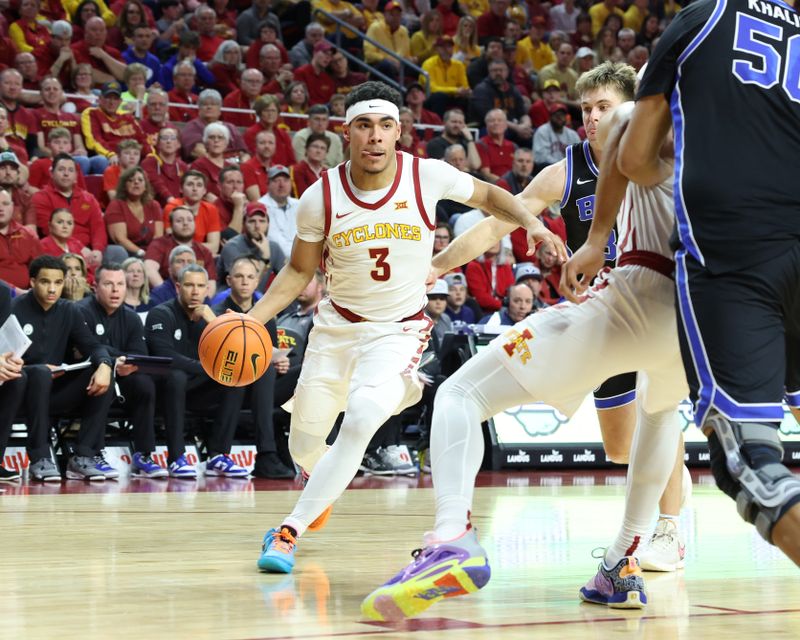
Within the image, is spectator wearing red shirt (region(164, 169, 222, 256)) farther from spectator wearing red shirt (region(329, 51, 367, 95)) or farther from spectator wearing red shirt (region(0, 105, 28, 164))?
spectator wearing red shirt (region(329, 51, 367, 95))

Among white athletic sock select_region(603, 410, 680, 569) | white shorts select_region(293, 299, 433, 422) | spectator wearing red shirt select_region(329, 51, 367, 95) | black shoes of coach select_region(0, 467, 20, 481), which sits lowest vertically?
black shoes of coach select_region(0, 467, 20, 481)

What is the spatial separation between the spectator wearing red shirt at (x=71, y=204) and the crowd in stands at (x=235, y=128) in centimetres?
2

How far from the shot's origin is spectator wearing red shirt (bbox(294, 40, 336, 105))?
16.5 meters

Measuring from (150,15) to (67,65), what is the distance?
1929mm

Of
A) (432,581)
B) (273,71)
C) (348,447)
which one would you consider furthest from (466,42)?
(432,581)

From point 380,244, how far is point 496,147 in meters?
11.1

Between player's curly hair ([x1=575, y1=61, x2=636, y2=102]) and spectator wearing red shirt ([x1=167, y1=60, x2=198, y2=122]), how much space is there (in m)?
10.0

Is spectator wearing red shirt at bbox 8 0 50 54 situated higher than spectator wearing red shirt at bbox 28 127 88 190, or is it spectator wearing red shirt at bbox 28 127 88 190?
spectator wearing red shirt at bbox 8 0 50 54

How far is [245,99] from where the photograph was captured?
1552cm

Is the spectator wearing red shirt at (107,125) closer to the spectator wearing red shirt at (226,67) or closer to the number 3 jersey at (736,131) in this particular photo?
the spectator wearing red shirt at (226,67)

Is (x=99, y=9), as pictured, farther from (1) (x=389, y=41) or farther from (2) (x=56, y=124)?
(1) (x=389, y=41)

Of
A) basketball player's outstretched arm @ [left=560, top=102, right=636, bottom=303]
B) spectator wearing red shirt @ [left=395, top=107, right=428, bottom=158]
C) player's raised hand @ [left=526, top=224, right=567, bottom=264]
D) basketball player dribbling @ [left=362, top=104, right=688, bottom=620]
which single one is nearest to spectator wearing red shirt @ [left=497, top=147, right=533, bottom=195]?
spectator wearing red shirt @ [left=395, top=107, right=428, bottom=158]

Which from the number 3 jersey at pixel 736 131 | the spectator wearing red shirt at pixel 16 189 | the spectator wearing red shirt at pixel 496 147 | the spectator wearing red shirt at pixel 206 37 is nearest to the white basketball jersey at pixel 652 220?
the number 3 jersey at pixel 736 131

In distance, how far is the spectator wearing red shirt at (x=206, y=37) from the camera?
16.2m
